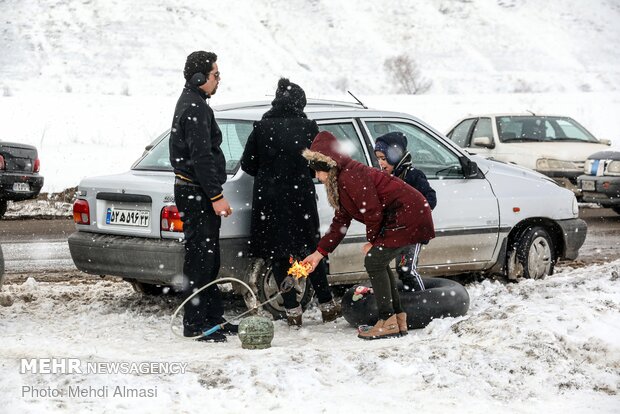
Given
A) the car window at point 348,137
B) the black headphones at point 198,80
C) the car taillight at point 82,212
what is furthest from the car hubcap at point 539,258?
the car taillight at point 82,212

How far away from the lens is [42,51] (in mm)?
63469

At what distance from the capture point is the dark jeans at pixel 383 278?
262 inches

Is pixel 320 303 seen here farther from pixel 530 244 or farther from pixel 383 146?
pixel 530 244

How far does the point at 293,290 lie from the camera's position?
7305 mm

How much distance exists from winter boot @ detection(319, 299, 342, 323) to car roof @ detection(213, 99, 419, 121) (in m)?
1.53

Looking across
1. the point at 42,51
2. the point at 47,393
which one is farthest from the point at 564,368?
the point at 42,51

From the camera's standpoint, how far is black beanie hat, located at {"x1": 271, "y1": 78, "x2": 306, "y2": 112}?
7.31 m

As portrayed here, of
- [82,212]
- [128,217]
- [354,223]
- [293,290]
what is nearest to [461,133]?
[354,223]

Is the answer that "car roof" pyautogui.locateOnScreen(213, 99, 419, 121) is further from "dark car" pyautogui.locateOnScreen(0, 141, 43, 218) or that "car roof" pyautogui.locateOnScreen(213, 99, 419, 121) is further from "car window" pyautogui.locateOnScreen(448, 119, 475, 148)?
"car window" pyautogui.locateOnScreen(448, 119, 475, 148)

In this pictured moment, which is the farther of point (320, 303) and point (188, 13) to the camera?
point (188, 13)

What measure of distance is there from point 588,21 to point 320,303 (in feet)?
265

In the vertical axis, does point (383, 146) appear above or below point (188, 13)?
below

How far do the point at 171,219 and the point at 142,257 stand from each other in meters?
0.35

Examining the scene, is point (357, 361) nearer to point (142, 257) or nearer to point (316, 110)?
point (142, 257)
